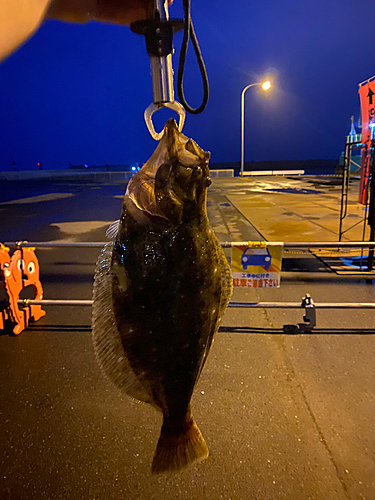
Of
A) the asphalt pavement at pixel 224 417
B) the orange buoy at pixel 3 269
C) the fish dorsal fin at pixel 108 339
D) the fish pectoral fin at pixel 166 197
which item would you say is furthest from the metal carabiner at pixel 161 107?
the orange buoy at pixel 3 269

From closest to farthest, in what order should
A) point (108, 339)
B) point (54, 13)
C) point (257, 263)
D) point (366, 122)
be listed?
point (108, 339) → point (54, 13) → point (257, 263) → point (366, 122)

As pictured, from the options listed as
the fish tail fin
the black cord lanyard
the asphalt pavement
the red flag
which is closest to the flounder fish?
the fish tail fin

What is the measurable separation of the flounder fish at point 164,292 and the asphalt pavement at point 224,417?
69.1 inches

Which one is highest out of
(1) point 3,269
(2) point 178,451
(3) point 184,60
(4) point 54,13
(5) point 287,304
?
(4) point 54,13

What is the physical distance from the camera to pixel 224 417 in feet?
11.4

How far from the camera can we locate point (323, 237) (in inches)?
401

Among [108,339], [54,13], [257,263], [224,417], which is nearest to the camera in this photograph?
[108,339]

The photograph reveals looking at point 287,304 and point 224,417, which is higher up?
point 287,304

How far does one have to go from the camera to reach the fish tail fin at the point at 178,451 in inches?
56.2

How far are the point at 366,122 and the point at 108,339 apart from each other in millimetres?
7987

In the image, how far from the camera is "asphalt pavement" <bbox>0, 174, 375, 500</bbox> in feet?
9.07

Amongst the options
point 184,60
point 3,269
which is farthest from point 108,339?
point 3,269

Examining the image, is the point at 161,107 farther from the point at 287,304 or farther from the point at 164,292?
the point at 287,304

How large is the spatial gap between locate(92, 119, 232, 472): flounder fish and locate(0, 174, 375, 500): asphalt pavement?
1.76m
